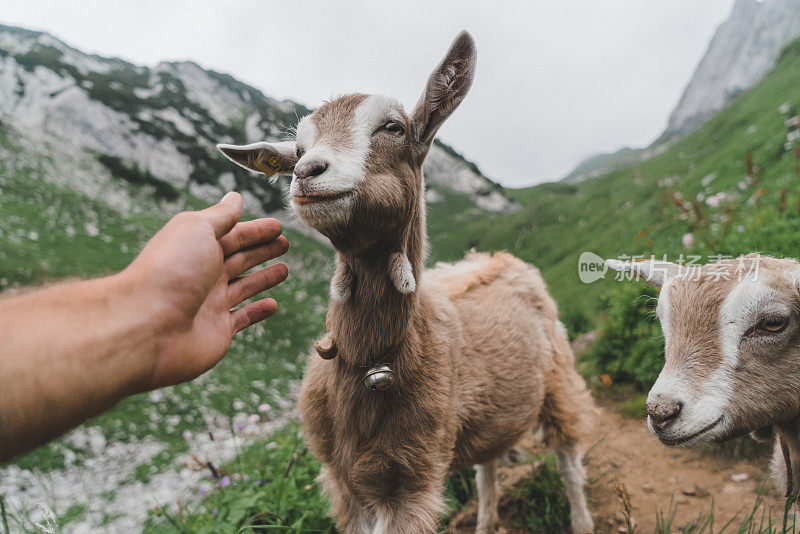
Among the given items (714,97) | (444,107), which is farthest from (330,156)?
(714,97)

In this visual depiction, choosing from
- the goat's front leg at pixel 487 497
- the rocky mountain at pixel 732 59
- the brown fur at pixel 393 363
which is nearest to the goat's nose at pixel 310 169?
the brown fur at pixel 393 363

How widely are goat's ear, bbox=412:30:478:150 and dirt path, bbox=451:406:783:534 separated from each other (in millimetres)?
3643

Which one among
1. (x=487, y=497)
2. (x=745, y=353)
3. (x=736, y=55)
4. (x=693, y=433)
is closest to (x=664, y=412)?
(x=693, y=433)

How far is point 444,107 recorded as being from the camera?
2.80 m

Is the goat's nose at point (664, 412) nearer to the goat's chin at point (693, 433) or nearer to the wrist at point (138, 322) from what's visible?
the goat's chin at point (693, 433)

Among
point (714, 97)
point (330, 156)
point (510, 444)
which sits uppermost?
point (714, 97)

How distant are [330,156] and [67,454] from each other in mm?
8142

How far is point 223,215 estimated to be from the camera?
247 cm

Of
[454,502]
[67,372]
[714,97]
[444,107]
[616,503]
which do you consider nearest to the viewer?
[67,372]

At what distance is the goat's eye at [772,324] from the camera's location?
232 cm

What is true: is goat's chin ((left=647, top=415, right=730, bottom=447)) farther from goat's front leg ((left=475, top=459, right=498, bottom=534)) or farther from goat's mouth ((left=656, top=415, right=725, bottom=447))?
goat's front leg ((left=475, top=459, right=498, bottom=534))

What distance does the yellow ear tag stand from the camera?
122 inches

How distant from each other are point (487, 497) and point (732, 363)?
3.05 m

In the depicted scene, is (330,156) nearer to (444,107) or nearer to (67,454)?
(444,107)
